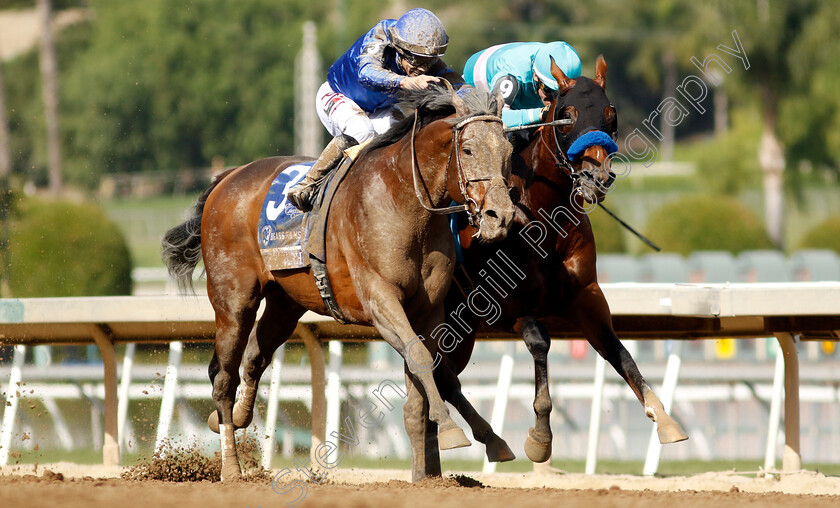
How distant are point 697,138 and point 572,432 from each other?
161ft

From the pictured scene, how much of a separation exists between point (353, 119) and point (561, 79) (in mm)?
989

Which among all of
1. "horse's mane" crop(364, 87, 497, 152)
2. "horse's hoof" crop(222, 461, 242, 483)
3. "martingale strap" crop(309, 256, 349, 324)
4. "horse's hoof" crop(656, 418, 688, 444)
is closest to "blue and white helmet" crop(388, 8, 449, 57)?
"horse's mane" crop(364, 87, 497, 152)

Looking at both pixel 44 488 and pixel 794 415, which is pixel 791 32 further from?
pixel 44 488

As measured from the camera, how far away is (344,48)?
3444 centimetres

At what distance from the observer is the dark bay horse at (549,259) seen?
4.88 meters

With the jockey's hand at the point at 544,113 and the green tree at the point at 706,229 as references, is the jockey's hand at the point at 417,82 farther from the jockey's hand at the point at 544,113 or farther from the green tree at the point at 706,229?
the green tree at the point at 706,229

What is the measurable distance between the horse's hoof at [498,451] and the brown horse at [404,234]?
1.68 ft

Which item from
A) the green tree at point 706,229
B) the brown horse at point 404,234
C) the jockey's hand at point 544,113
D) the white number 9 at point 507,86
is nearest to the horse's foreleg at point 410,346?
the brown horse at point 404,234

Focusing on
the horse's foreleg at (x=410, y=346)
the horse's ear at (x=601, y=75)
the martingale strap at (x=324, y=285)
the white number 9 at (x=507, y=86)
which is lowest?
the horse's foreleg at (x=410, y=346)

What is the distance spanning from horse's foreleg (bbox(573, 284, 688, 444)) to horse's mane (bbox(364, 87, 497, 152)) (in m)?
1.10

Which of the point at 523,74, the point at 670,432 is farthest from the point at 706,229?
the point at 670,432

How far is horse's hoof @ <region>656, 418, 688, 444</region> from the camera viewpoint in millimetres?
4624

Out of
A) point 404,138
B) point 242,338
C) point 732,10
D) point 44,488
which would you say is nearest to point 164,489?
point 44,488

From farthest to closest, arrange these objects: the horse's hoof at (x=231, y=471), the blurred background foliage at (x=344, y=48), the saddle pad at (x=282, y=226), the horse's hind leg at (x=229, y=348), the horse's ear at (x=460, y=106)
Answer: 1. the blurred background foliage at (x=344, y=48)
2. the horse's hind leg at (x=229, y=348)
3. the horse's hoof at (x=231, y=471)
4. the saddle pad at (x=282, y=226)
5. the horse's ear at (x=460, y=106)
